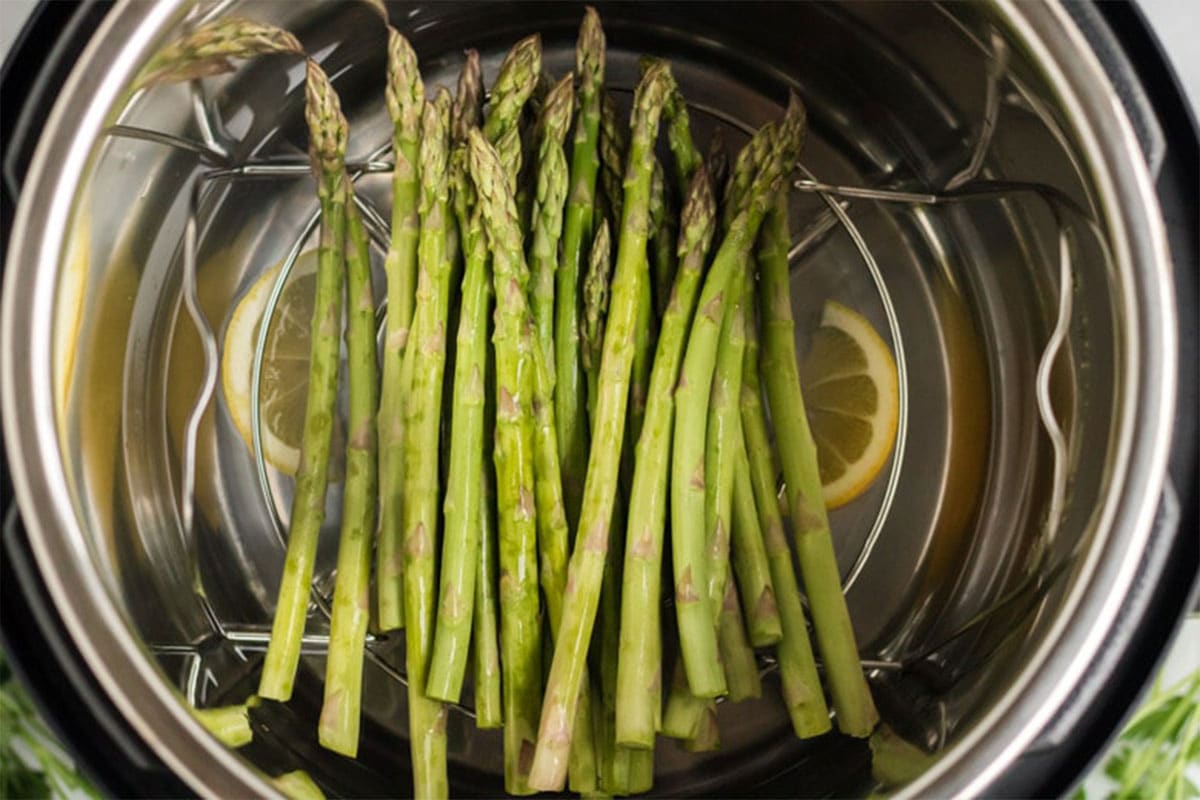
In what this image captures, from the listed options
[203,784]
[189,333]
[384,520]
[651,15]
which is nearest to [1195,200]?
[651,15]

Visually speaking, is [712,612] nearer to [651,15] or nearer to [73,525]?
[73,525]

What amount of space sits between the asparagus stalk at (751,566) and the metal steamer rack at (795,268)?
0.16 meters

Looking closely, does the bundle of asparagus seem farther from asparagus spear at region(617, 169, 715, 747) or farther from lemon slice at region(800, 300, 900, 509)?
lemon slice at region(800, 300, 900, 509)

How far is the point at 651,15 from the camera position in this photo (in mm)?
1229

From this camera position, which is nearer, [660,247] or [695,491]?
[695,491]

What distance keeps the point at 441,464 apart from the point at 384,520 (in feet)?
0.28

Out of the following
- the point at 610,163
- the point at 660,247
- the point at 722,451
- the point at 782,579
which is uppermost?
the point at 610,163

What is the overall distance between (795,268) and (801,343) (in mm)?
102

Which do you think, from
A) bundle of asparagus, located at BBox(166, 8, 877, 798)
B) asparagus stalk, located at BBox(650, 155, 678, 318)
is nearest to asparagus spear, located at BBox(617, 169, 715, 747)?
bundle of asparagus, located at BBox(166, 8, 877, 798)

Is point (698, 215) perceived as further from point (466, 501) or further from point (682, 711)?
point (682, 711)

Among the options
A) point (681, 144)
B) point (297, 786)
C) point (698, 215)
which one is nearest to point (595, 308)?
point (698, 215)

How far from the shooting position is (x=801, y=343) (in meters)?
1.27

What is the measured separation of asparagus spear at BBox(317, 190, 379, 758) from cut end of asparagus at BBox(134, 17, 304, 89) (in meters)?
0.17

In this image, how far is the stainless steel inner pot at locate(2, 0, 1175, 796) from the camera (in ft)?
2.62
